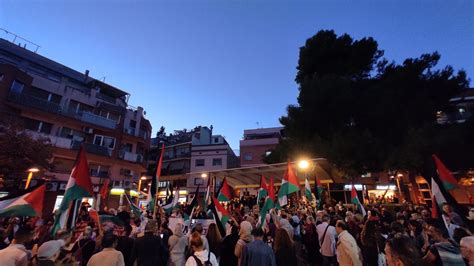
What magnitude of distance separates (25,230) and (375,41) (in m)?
27.5

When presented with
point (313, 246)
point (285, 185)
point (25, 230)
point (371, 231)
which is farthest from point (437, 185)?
point (25, 230)

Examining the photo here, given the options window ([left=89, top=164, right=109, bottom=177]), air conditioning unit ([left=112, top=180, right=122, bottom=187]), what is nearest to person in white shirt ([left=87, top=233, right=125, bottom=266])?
window ([left=89, top=164, right=109, bottom=177])

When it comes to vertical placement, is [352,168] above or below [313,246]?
above

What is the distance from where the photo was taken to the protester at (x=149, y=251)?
502cm

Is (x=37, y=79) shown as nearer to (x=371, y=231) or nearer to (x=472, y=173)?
(x=371, y=231)

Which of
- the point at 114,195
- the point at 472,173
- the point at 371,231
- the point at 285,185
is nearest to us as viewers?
the point at 371,231

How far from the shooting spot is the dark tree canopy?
16141 mm

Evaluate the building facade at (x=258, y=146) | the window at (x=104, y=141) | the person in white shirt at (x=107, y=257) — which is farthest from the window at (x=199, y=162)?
the person in white shirt at (x=107, y=257)

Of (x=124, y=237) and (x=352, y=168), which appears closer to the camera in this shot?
(x=124, y=237)

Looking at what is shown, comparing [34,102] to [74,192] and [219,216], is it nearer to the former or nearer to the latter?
[74,192]

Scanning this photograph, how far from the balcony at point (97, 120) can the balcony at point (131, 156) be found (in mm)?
3602

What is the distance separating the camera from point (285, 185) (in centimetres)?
1006

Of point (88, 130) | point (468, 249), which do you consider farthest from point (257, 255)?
point (88, 130)

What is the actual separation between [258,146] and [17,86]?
101 feet
